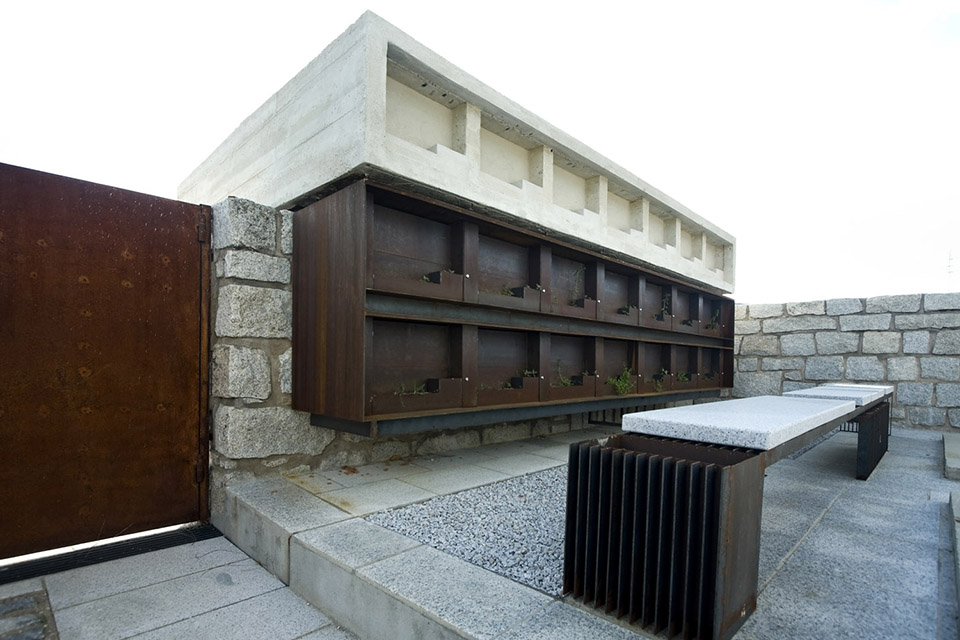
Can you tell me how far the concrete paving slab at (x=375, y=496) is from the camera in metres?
2.92

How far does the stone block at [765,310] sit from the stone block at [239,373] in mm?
7746

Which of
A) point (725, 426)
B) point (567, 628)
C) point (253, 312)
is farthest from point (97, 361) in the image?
point (725, 426)

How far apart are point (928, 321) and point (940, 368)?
2.08 feet

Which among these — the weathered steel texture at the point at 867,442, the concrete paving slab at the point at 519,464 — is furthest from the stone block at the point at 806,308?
the concrete paving slab at the point at 519,464

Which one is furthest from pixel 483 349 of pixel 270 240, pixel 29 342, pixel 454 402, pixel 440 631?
pixel 29 342

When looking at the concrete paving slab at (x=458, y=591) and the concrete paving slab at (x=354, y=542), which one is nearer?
the concrete paving slab at (x=458, y=591)

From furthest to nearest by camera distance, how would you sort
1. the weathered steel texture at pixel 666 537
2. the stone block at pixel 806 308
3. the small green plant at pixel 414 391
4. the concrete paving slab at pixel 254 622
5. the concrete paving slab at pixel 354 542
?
the stone block at pixel 806 308
the small green plant at pixel 414 391
the concrete paving slab at pixel 354 542
the concrete paving slab at pixel 254 622
the weathered steel texture at pixel 666 537

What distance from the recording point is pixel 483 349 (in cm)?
423

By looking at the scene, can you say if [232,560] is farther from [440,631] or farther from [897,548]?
[897,548]

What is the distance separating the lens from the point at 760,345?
8094 mm

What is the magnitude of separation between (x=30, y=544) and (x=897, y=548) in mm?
4656

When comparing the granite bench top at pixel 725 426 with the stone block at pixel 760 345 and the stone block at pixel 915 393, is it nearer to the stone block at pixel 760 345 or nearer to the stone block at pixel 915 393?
the stone block at pixel 915 393

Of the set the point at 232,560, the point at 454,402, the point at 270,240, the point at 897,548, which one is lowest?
the point at 232,560

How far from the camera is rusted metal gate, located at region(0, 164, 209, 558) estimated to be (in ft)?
8.84
